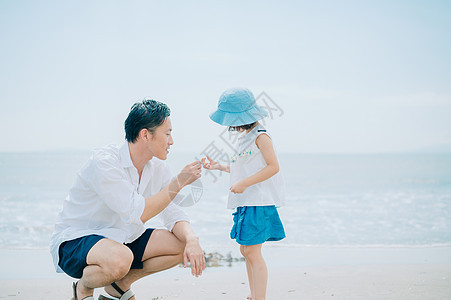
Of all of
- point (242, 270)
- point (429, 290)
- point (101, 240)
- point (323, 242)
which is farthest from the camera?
point (323, 242)

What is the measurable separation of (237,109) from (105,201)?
1.08 metres

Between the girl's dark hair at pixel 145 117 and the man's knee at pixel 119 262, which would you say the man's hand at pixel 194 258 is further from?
the girl's dark hair at pixel 145 117

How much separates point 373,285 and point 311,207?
6447 mm

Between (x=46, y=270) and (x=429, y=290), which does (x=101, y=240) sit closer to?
(x=46, y=270)

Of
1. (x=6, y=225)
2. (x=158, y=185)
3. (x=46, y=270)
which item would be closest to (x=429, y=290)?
(x=158, y=185)

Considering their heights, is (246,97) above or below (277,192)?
above

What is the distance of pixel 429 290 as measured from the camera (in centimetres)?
309

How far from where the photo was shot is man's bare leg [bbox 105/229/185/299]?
241 centimetres

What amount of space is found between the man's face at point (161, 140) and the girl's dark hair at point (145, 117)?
3 centimetres

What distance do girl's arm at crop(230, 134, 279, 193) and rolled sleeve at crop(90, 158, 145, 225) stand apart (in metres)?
0.71

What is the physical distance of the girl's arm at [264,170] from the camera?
2.64 metres

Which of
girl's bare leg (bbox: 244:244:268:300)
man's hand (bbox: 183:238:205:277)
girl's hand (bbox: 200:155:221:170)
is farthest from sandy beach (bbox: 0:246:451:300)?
girl's hand (bbox: 200:155:221:170)

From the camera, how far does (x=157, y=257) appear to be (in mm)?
2422

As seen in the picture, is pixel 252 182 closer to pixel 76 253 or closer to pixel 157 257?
pixel 157 257
